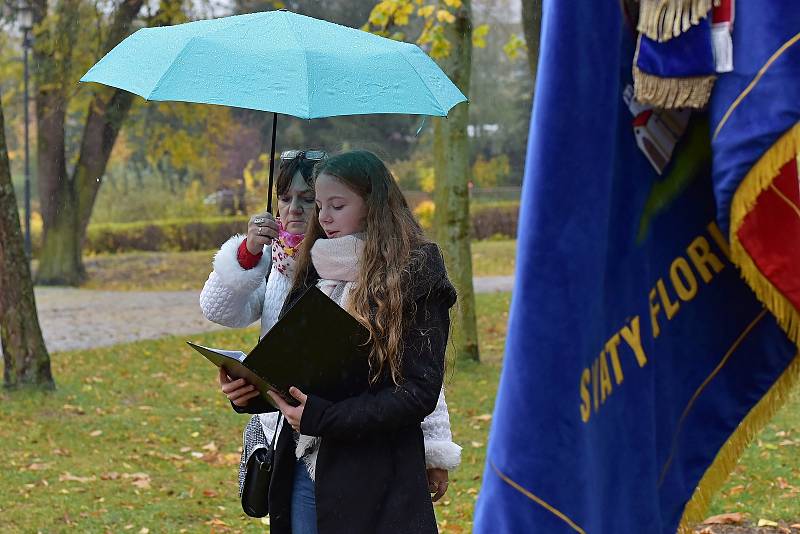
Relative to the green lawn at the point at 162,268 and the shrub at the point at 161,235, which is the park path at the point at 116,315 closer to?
the green lawn at the point at 162,268

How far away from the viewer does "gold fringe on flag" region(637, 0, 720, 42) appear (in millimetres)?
1799

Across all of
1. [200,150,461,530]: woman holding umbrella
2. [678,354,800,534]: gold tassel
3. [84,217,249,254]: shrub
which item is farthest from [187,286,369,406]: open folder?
[84,217,249,254]: shrub

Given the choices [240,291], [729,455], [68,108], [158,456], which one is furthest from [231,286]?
[68,108]

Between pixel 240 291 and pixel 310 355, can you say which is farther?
pixel 240 291

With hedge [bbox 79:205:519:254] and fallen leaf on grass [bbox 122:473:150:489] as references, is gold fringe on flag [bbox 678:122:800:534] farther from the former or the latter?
hedge [bbox 79:205:519:254]

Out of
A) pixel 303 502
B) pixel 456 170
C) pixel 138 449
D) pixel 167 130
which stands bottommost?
pixel 138 449

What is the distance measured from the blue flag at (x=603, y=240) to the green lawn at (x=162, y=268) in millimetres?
21508

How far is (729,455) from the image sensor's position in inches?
88.3

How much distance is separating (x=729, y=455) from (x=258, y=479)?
1.48 metres

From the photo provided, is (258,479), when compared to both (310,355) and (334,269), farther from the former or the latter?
(334,269)

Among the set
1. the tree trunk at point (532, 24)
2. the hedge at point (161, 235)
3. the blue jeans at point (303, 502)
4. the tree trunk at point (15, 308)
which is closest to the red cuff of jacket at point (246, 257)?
the blue jeans at point (303, 502)

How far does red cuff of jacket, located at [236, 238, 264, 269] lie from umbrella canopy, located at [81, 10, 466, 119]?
0.42 m

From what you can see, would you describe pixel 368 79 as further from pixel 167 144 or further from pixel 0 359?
pixel 167 144

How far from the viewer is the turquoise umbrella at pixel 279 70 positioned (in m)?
3.42
